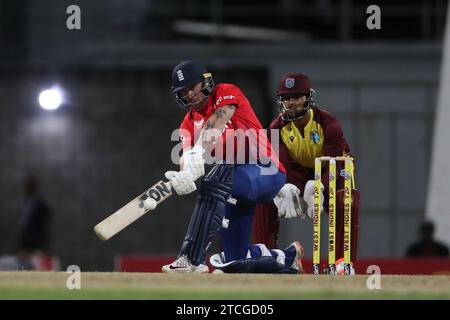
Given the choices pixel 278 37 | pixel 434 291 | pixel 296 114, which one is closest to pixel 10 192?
pixel 278 37

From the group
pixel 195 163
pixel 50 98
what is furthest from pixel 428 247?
pixel 195 163

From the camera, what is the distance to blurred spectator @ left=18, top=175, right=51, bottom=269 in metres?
22.1

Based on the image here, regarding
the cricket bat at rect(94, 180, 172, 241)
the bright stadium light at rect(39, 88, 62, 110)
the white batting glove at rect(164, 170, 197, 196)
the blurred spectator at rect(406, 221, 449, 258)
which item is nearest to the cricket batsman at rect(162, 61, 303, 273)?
the white batting glove at rect(164, 170, 197, 196)

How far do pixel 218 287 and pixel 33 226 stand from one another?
1129 centimetres

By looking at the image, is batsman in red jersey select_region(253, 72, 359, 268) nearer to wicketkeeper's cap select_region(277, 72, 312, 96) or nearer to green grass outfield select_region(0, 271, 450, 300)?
wicketkeeper's cap select_region(277, 72, 312, 96)

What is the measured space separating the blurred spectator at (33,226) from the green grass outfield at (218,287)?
410 inches

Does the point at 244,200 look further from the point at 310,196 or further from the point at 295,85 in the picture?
the point at 295,85

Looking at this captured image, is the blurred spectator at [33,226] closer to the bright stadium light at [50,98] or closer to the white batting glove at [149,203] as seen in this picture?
the bright stadium light at [50,98]

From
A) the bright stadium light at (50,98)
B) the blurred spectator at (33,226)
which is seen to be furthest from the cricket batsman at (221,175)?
the bright stadium light at (50,98)

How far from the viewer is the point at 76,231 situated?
24188 mm

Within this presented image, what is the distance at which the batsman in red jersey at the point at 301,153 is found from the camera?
12.6 meters

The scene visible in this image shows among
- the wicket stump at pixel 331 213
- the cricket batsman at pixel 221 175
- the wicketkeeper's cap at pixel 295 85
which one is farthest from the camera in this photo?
the wicketkeeper's cap at pixel 295 85
